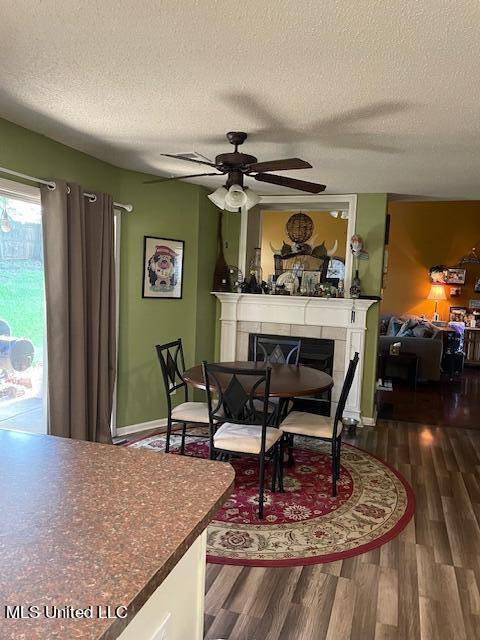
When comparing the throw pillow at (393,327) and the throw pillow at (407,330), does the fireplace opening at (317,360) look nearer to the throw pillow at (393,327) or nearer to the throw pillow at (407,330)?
the throw pillow at (407,330)

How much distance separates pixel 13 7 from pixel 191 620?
2057 mm

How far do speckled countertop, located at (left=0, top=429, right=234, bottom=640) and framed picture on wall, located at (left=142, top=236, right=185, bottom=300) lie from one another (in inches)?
120

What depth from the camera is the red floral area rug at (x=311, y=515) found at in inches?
99.8

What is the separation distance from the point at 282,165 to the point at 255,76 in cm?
59

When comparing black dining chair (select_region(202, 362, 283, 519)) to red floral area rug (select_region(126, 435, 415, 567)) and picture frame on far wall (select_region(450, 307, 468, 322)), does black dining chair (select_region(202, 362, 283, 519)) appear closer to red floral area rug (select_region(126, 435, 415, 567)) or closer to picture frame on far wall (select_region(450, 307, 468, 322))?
red floral area rug (select_region(126, 435, 415, 567))

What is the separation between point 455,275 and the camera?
9336mm

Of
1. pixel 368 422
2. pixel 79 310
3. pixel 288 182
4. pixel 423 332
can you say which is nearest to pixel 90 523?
pixel 288 182

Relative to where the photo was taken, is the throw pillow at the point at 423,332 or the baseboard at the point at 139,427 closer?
the baseboard at the point at 139,427

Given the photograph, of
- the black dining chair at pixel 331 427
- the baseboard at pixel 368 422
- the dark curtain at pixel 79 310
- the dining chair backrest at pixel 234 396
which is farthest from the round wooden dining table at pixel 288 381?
the baseboard at pixel 368 422

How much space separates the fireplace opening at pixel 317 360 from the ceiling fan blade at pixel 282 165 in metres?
2.61

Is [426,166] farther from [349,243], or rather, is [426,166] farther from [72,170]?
[72,170]

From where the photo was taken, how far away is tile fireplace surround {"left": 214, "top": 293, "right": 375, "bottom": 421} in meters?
4.89

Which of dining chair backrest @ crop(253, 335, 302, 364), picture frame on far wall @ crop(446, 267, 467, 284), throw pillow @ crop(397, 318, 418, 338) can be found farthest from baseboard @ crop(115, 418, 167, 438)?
picture frame on far wall @ crop(446, 267, 467, 284)

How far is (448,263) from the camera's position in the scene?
9500 millimetres
